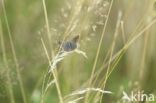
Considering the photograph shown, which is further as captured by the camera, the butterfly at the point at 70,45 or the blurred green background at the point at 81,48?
the blurred green background at the point at 81,48

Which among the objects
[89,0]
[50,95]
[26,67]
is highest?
[89,0]

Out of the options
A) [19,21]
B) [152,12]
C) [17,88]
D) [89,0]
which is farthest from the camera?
[19,21]

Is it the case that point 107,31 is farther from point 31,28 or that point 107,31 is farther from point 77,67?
point 77,67

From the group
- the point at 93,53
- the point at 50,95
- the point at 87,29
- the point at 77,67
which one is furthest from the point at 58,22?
the point at 93,53

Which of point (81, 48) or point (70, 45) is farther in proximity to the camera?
point (81, 48)

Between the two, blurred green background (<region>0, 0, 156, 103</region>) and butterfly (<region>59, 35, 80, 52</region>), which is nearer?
butterfly (<region>59, 35, 80, 52</region>)

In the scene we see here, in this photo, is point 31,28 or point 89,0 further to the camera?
point 31,28

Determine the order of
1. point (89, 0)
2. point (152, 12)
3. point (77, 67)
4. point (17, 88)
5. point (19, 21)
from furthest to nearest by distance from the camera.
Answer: point (19, 21)
point (17, 88)
point (77, 67)
point (152, 12)
point (89, 0)

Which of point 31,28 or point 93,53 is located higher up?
point 31,28
